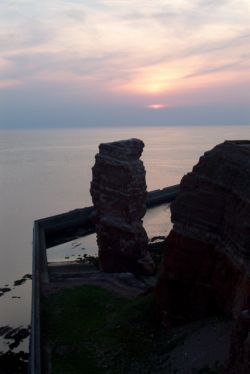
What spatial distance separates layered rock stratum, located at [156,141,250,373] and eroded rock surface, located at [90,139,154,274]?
13.0 metres

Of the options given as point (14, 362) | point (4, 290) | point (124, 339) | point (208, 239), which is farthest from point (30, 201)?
point (208, 239)

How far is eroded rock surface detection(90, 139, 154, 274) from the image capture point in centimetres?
3344

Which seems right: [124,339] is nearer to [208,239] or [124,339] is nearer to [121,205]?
[208,239]

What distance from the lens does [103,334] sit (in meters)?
22.0

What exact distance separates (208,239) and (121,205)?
15215mm

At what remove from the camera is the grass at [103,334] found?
19.2 metres

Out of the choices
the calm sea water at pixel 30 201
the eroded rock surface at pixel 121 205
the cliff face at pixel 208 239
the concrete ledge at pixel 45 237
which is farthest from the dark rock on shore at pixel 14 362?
the cliff face at pixel 208 239

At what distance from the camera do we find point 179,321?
66.8ft

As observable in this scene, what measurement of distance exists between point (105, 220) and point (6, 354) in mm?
11184

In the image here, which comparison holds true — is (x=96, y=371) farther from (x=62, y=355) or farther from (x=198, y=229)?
(x=198, y=229)

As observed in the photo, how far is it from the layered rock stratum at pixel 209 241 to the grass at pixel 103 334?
1.49 meters

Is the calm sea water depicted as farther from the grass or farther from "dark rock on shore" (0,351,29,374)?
the grass

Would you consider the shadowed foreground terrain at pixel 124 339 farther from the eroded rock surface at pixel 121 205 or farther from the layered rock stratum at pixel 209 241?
the eroded rock surface at pixel 121 205

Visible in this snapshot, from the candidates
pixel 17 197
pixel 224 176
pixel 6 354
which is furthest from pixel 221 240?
pixel 17 197
